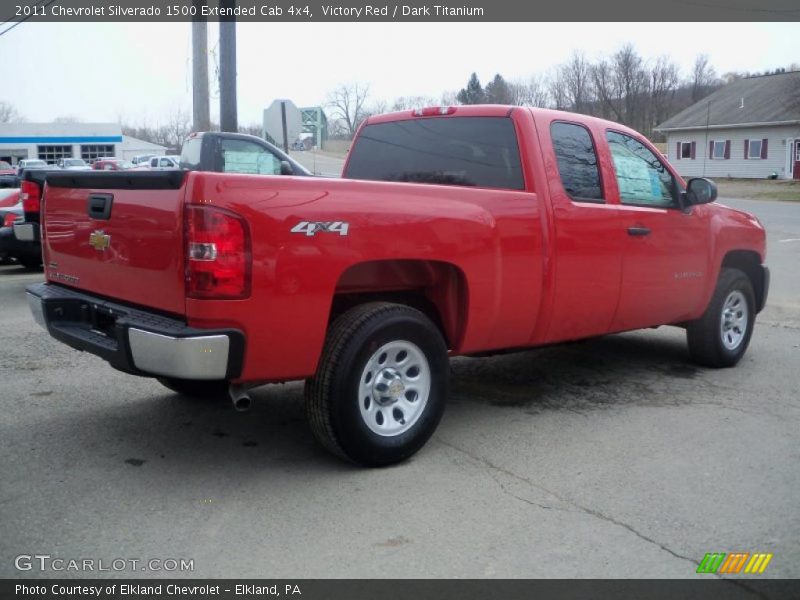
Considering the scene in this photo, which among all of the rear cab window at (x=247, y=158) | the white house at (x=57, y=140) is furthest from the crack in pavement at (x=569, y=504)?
the white house at (x=57, y=140)

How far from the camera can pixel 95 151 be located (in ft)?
226

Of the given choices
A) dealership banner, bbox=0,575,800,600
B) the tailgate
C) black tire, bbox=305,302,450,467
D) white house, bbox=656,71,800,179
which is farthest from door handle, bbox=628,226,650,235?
white house, bbox=656,71,800,179

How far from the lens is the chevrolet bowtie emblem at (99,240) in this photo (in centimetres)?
431

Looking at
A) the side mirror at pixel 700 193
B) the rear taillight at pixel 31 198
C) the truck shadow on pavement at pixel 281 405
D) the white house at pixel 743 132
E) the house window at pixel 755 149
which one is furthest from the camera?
the house window at pixel 755 149

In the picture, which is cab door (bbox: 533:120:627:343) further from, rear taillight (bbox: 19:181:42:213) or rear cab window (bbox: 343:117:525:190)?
rear taillight (bbox: 19:181:42:213)

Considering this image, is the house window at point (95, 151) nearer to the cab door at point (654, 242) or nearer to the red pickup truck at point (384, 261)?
the red pickup truck at point (384, 261)

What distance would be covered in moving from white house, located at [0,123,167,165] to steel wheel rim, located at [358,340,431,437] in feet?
227

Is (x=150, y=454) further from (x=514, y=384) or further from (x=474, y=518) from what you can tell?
(x=514, y=384)

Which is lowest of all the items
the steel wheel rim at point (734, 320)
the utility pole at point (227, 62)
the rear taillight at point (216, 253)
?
the steel wheel rim at point (734, 320)

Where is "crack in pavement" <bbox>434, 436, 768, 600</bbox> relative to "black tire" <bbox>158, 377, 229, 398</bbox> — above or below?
below

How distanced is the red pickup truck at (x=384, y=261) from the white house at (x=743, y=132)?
44.6 metres

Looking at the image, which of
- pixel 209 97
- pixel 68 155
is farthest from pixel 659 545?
pixel 68 155

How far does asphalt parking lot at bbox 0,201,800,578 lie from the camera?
3.46 metres

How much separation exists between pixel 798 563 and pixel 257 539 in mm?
2317
